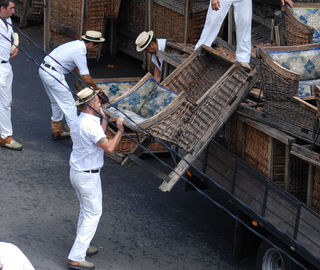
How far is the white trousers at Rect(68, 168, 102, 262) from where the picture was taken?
26.3 feet

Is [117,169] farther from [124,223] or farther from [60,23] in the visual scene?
[60,23]

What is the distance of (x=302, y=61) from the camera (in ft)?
30.0

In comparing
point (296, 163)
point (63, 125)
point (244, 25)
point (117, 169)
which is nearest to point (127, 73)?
point (63, 125)

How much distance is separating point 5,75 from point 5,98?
37cm

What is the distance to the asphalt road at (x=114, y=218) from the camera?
8516 mm

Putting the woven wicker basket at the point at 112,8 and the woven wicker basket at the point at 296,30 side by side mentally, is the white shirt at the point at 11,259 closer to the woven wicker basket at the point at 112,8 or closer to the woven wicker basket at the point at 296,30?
the woven wicker basket at the point at 296,30

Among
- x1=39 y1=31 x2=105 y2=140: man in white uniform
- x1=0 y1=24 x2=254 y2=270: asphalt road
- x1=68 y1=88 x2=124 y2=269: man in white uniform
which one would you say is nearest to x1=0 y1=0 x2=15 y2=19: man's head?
x1=39 y1=31 x2=105 y2=140: man in white uniform

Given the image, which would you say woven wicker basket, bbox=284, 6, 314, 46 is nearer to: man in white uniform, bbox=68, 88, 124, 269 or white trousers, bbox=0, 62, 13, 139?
man in white uniform, bbox=68, 88, 124, 269

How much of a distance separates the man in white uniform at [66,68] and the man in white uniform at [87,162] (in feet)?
9.63

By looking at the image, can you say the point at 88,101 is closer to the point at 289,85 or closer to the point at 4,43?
the point at 289,85

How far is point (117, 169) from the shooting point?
1116 cm

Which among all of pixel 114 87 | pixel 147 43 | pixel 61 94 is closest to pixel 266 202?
pixel 147 43

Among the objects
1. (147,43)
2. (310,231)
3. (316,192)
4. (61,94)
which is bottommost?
(61,94)

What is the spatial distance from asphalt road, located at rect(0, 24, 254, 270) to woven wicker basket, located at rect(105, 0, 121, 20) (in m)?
4.41
